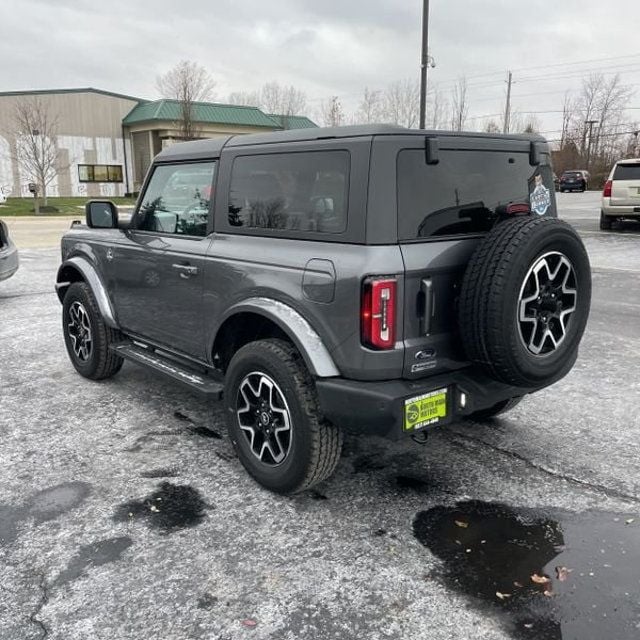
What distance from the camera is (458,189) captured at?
10.2 feet

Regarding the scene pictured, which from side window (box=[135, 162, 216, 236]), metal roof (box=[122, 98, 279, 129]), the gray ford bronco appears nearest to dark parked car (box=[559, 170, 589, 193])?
metal roof (box=[122, 98, 279, 129])

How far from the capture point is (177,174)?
4.21m

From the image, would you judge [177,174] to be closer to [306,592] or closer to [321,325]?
[321,325]

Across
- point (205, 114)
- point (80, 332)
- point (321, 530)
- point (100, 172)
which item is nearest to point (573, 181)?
point (205, 114)

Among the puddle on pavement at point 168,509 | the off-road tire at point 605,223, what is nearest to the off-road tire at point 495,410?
the puddle on pavement at point 168,509

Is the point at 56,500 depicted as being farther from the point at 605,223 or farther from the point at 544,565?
the point at 605,223

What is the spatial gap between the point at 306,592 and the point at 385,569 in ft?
1.25

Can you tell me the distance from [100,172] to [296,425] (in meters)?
36.5

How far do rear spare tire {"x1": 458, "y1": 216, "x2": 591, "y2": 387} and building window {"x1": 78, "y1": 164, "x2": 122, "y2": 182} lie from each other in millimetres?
36552

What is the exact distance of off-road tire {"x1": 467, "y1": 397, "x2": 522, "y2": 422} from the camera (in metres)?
4.12

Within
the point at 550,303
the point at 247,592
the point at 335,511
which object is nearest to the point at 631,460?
the point at 550,303

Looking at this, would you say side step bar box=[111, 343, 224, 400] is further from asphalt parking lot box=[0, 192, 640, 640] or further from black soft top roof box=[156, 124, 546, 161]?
black soft top roof box=[156, 124, 546, 161]

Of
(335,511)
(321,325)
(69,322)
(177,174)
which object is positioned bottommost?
(335,511)

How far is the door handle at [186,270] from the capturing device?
3751 mm
